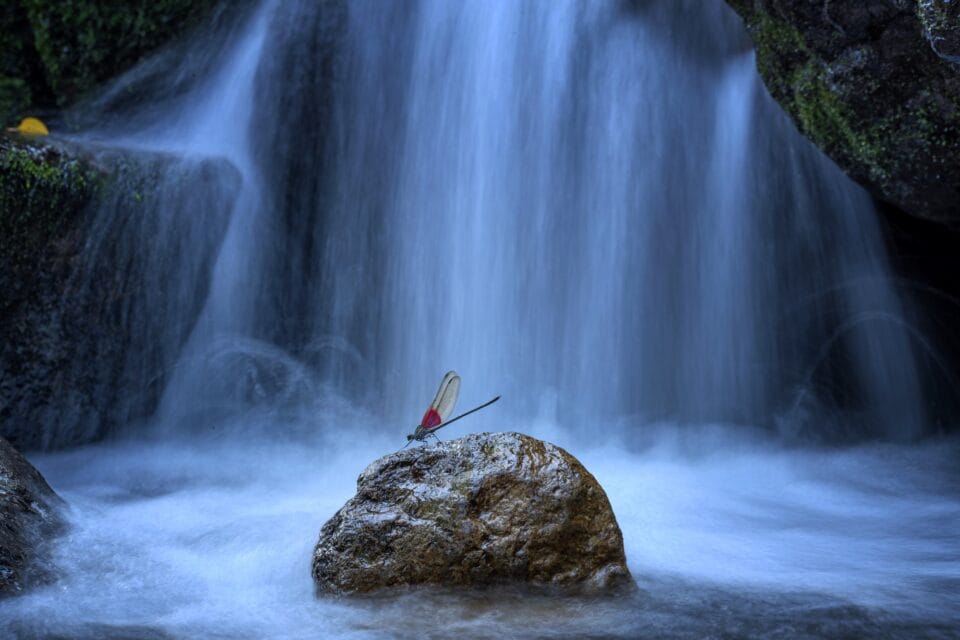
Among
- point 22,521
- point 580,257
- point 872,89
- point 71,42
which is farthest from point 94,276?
point 872,89

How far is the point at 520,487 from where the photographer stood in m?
3.87

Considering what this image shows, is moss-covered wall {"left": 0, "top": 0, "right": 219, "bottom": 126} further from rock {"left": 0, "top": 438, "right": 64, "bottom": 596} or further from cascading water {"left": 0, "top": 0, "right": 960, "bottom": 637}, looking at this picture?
rock {"left": 0, "top": 438, "right": 64, "bottom": 596}

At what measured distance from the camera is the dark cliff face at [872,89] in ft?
18.2

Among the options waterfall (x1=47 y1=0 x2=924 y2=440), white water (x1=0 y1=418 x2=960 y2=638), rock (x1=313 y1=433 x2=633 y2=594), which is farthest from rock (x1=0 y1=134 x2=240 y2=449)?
rock (x1=313 y1=433 x2=633 y2=594)

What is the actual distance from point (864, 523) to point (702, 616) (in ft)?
7.65

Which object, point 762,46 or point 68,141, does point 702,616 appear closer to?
point 762,46

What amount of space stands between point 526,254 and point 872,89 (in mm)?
3359

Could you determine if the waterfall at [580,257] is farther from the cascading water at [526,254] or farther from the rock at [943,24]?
the rock at [943,24]

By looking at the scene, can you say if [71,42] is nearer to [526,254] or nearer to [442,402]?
[526,254]

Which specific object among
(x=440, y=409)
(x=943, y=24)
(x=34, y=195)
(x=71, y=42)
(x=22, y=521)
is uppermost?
(x=71, y=42)

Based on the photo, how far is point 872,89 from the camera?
5824 mm

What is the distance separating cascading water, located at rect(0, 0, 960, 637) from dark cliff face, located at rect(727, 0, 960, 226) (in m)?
1.59

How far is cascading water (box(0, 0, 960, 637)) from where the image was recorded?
805cm

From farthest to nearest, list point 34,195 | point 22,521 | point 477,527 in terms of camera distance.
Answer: point 34,195 < point 22,521 < point 477,527
